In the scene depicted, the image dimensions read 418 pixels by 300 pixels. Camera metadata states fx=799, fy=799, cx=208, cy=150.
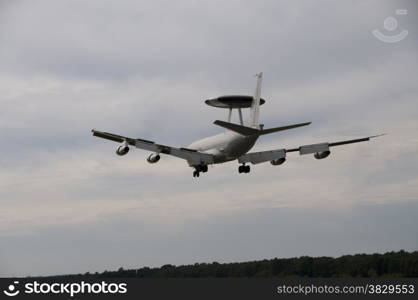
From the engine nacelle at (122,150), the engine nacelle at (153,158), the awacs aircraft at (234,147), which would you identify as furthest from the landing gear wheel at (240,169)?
the engine nacelle at (122,150)

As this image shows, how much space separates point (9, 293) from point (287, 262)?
2943 inches

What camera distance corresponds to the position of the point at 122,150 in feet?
289

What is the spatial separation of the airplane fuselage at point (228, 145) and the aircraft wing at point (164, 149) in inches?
51.2

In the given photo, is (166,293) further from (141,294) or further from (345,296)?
(345,296)

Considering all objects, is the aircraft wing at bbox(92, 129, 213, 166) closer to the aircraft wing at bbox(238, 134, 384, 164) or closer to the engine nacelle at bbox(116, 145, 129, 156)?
the engine nacelle at bbox(116, 145, 129, 156)

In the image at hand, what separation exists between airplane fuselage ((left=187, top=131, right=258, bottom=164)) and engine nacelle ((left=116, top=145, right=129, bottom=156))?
1206 cm

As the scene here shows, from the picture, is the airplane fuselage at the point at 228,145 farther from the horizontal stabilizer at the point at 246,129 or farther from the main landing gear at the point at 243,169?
the main landing gear at the point at 243,169

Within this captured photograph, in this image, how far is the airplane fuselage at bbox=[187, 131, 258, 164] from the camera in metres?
92.5

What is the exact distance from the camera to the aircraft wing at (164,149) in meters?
87.8

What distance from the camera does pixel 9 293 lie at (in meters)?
74.8

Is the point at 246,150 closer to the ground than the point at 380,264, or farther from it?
farther from it

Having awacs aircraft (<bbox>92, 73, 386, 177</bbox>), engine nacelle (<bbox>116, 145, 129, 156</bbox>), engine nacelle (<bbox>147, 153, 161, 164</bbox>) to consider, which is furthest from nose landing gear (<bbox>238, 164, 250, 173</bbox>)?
engine nacelle (<bbox>116, 145, 129, 156</bbox>)

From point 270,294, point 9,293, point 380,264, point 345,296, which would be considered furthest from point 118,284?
point 380,264

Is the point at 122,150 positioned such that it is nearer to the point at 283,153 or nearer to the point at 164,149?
the point at 164,149
